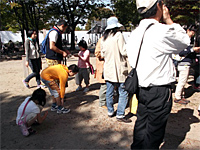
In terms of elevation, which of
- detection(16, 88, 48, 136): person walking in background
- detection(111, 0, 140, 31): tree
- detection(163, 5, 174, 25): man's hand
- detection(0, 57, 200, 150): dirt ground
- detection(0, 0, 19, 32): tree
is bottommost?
detection(0, 57, 200, 150): dirt ground

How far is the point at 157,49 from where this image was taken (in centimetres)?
187

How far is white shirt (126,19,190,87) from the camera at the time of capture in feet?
6.00

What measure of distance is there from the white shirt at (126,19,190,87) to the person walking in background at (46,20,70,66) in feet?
7.77

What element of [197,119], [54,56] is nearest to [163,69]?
[197,119]

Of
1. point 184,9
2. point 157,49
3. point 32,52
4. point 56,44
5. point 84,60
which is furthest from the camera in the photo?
point 184,9

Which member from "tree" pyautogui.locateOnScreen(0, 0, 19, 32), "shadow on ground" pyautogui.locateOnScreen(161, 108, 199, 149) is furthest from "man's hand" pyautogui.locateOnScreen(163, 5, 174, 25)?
"tree" pyautogui.locateOnScreen(0, 0, 19, 32)

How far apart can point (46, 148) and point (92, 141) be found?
694 mm

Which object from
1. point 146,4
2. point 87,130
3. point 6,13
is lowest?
point 87,130

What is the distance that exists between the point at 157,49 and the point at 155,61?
12 centimetres

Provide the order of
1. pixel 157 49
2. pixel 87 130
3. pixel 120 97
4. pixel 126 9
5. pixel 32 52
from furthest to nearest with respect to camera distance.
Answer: pixel 126 9, pixel 32 52, pixel 120 97, pixel 87 130, pixel 157 49

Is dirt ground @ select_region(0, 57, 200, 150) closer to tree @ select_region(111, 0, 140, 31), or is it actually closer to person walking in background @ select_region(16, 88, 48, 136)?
person walking in background @ select_region(16, 88, 48, 136)

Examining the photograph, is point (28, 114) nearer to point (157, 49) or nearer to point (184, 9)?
point (157, 49)

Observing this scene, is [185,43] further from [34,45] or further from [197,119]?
[34,45]

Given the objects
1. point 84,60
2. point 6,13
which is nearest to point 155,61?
point 84,60
